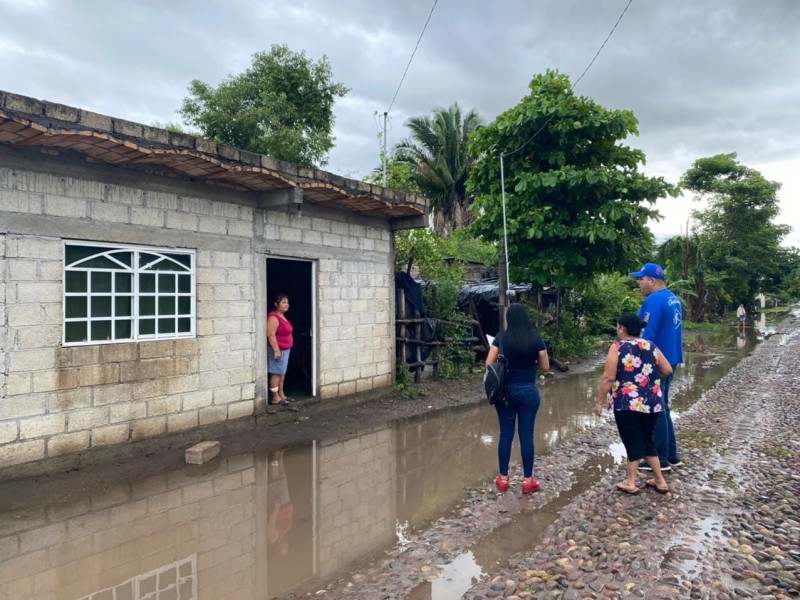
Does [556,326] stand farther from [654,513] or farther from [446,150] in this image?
[446,150]

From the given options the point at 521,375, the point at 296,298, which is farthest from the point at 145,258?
the point at 296,298

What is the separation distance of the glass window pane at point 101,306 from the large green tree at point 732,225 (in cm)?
3227

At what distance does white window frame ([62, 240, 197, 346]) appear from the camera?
18.1 feet

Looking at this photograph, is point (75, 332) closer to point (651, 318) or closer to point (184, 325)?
point (184, 325)

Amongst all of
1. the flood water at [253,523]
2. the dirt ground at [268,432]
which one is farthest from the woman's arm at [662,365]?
the dirt ground at [268,432]

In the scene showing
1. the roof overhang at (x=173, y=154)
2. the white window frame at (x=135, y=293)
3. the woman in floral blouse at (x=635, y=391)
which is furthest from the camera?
the white window frame at (x=135, y=293)

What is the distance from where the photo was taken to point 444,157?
27422 millimetres

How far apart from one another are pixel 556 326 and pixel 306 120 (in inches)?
662

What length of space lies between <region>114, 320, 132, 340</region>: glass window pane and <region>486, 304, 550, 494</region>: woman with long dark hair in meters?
4.03

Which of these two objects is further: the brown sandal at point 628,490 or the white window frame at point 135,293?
the white window frame at point 135,293

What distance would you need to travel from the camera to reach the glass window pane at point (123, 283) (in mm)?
5867

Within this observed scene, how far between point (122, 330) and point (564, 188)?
9541 millimetres

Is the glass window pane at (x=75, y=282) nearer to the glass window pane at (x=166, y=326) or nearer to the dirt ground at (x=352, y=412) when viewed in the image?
the glass window pane at (x=166, y=326)

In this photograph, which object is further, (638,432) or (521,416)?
(521,416)
